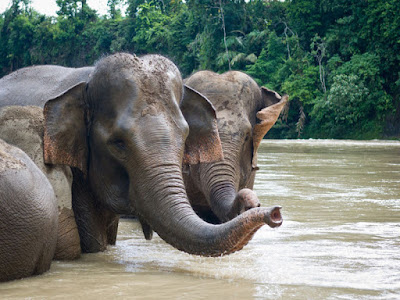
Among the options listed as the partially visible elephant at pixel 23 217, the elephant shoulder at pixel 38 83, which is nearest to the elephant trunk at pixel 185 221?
the partially visible elephant at pixel 23 217

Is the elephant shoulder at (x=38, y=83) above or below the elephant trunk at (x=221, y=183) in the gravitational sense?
above

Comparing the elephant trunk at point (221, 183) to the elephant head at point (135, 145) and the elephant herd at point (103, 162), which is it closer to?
the elephant herd at point (103, 162)

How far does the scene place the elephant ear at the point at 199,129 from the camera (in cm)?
519

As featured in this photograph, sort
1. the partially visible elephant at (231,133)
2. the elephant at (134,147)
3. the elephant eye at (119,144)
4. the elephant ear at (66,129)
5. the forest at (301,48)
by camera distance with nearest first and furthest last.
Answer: the elephant at (134,147) < the elephant eye at (119,144) < the elephant ear at (66,129) < the partially visible elephant at (231,133) < the forest at (301,48)

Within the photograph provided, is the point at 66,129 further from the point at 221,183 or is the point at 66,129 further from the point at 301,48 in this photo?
the point at 301,48

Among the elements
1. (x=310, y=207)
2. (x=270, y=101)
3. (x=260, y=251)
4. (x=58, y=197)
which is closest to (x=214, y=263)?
(x=260, y=251)

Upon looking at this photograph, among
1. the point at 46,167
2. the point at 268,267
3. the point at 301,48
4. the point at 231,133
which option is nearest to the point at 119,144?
the point at 46,167

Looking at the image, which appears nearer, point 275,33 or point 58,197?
point 58,197

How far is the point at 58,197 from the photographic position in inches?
195

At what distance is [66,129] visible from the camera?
4.89 metres

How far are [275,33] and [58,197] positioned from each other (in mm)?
36974

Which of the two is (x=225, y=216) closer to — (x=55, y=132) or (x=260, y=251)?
(x=260, y=251)

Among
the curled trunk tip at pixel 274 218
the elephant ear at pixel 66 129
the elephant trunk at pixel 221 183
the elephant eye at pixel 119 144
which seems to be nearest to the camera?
the curled trunk tip at pixel 274 218

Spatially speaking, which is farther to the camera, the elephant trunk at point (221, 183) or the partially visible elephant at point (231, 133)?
the partially visible elephant at point (231, 133)
